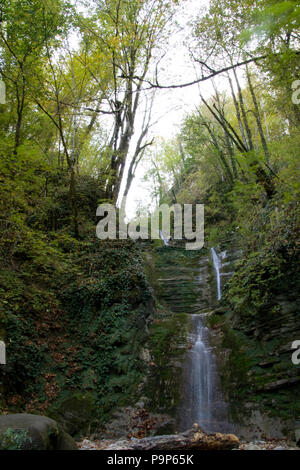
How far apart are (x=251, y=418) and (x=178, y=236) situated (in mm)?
14295

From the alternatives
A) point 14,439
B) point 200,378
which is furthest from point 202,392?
point 14,439

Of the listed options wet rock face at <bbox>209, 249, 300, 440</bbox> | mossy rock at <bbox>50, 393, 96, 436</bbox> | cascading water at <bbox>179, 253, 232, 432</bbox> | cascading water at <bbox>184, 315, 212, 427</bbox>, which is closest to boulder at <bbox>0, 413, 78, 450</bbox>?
mossy rock at <bbox>50, 393, 96, 436</bbox>

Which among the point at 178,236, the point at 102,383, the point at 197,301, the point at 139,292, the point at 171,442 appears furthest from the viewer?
the point at 178,236

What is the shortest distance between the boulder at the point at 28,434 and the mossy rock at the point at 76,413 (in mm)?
2796

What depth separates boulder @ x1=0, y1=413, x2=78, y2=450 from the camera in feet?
13.0

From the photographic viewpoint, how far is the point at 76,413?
736 cm

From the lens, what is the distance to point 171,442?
507 cm

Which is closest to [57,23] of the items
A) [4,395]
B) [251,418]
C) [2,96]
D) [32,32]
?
[32,32]

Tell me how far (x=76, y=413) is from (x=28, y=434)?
3698 mm

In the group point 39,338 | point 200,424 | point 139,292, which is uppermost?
point 139,292

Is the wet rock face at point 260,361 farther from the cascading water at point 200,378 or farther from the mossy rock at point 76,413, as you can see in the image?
the mossy rock at point 76,413

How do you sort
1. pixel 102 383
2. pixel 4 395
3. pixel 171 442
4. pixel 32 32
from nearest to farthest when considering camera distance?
1. pixel 171 442
2. pixel 4 395
3. pixel 102 383
4. pixel 32 32
